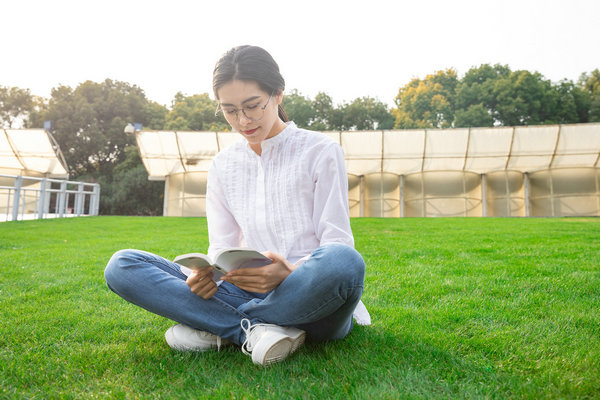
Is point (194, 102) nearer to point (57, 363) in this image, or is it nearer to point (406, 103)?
point (406, 103)

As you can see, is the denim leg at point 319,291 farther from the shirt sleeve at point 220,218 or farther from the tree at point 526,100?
the tree at point 526,100

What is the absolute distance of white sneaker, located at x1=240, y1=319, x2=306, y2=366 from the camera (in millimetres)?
1804

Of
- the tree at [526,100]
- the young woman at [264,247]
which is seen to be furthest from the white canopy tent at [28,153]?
the tree at [526,100]

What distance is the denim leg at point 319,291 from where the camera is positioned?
67.3 inches

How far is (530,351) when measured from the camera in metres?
1.96

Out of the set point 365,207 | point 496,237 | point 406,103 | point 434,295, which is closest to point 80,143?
point 365,207

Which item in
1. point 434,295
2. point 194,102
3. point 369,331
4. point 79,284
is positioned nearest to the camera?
point 369,331

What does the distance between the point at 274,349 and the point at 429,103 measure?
121 feet

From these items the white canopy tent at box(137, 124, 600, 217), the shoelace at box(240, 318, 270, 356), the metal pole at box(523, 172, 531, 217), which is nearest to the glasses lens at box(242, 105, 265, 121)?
the shoelace at box(240, 318, 270, 356)

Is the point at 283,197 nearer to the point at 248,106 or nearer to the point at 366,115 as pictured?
the point at 248,106

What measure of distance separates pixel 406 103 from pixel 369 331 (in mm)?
38026

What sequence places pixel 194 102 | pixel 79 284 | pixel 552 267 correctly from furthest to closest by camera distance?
pixel 194 102, pixel 552 267, pixel 79 284

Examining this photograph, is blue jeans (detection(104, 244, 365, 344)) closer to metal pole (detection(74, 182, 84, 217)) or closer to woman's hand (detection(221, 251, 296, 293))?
woman's hand (detection(221, 251, 296, 293))

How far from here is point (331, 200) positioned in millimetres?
2020
